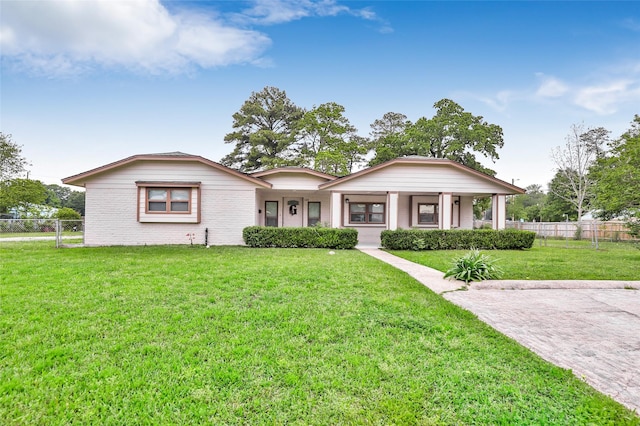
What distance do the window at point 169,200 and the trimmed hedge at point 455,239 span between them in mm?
8621

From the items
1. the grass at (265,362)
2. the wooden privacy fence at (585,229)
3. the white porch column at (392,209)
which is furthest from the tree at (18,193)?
the wooden privacy fence at (585,229)

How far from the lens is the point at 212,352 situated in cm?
313

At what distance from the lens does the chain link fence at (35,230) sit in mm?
13898

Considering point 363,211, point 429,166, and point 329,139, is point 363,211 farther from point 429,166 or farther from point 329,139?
Answer: point 329,139

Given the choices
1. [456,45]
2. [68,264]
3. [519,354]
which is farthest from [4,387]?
[456,45]

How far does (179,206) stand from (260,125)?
21.6 meters

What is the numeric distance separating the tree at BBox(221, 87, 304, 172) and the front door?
14830mm

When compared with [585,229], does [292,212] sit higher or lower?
higher

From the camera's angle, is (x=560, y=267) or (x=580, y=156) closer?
(x=560, y=267)

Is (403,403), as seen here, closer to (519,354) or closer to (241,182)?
(519,354)

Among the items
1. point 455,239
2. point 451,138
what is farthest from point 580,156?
point 455,239

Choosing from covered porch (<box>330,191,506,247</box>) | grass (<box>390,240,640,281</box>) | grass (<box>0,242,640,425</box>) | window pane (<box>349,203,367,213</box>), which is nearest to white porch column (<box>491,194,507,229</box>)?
covered porch (<box>330,191,506,247</box>)

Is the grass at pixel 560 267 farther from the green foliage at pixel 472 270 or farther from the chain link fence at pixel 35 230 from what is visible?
the chain link fence at pixel 35 230

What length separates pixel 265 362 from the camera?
294 cm
